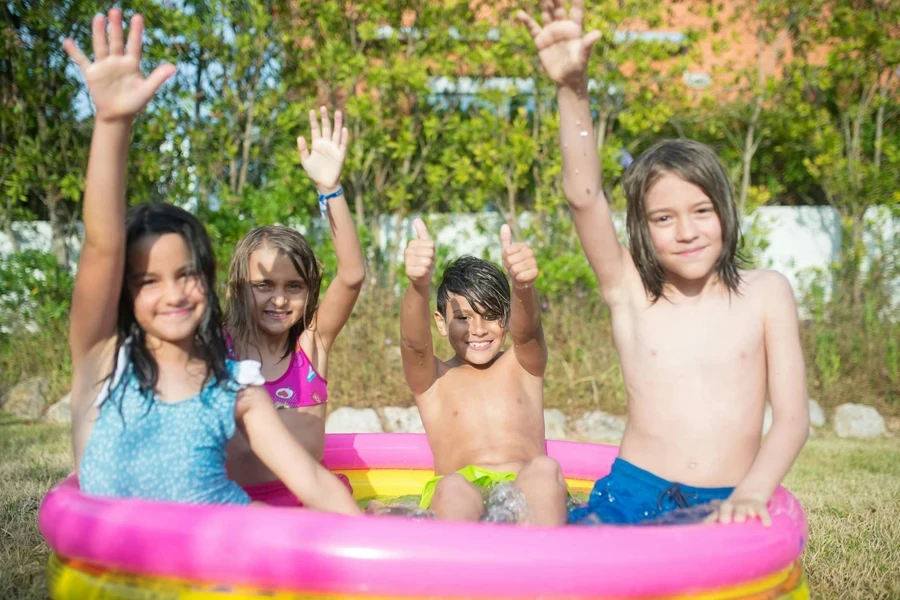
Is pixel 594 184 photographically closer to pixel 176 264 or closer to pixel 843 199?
pixel 176 264

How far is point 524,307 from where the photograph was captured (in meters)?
2.97

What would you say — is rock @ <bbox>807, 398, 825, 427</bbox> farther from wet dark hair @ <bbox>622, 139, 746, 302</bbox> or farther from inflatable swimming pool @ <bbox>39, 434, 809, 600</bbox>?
inflatable swimming pool @ <bbox>39, 434, 809, 600</bbox>

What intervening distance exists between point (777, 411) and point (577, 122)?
968mm

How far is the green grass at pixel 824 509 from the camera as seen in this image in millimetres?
2822

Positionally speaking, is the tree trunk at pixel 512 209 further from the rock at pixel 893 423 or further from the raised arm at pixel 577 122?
the raised arm at pixel 577 122

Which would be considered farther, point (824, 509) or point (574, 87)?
point (824, 509)

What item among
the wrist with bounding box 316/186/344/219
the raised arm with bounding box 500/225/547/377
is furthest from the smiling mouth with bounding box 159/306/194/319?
the raised arm with bounding box 500/225/547/377

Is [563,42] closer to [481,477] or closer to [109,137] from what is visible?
[109,137]

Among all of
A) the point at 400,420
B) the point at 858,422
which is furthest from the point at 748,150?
the point at 400,420

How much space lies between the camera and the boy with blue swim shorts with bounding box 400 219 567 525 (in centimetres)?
303

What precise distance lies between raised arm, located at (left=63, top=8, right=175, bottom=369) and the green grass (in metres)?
→ 1.24

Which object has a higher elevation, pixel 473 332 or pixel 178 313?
pixel 178 313

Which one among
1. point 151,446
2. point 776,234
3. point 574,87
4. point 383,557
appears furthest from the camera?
point 776,234

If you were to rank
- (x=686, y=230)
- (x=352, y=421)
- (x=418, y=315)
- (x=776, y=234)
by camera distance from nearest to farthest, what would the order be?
(x=686, y=230) → (x=418, y=315) → (x=352, y=421) → (x=776, y=234)
